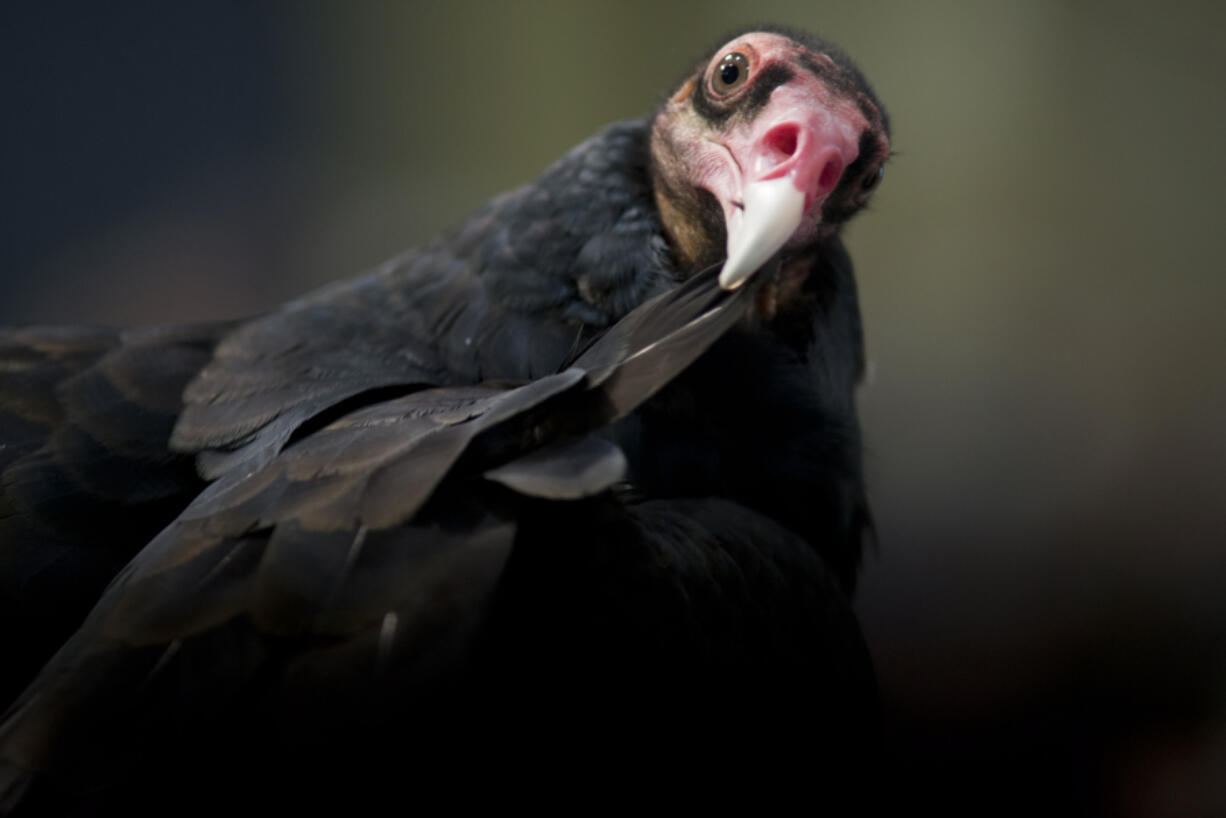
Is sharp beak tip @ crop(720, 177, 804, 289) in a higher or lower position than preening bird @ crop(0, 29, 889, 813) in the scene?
higher

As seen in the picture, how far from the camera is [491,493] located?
987 millimetres

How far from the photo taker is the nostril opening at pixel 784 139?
4.75 ft

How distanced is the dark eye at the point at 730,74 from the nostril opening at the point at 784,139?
0.17m

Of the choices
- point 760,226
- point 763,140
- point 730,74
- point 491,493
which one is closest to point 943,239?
point 730,74

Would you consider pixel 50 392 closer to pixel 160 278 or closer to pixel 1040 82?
pixel 160 278

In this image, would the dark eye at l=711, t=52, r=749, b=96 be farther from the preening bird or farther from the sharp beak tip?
the sharp beak tip

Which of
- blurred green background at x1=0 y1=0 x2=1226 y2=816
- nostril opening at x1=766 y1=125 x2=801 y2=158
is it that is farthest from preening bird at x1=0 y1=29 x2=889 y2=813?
blurred green background at x1=0 y1=0 x2=1226 y2=816

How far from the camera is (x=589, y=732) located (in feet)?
3.37

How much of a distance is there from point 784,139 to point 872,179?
0.25m

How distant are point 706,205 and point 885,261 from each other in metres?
2.23

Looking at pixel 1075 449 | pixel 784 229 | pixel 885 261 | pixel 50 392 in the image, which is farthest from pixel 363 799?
pixel 885 261

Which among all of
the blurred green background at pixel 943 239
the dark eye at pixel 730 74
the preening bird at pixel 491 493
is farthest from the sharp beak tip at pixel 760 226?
the blurred green background at pixel 943 239

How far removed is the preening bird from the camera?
3.00 feet

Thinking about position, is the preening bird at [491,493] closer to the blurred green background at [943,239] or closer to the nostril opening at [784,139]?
the nostril opening at [784,139]
